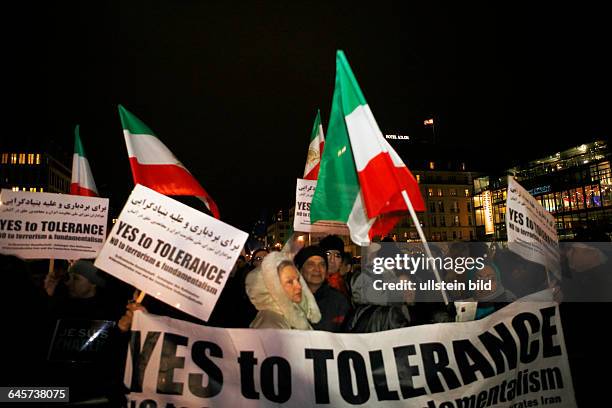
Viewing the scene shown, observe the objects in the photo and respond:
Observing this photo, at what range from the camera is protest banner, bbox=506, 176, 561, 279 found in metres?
4.63

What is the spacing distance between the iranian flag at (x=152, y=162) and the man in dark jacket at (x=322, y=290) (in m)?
2.19

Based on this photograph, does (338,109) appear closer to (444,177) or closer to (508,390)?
(508,390)

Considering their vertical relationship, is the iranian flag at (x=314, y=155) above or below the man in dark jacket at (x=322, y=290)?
above

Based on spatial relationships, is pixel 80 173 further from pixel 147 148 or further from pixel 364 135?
pixel 364 135

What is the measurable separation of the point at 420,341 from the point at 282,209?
190 m

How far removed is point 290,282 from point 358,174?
1415 mm

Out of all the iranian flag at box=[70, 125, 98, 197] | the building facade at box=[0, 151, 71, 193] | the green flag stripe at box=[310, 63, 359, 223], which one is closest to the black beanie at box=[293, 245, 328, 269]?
the green flag stripe at box=[310, 63, 359, 223]

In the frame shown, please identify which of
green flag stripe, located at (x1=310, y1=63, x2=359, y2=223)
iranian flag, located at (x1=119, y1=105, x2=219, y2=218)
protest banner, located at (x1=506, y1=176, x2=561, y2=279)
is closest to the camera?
protest banner, located at (x1=506, y1=176, x2=561, y2=279)

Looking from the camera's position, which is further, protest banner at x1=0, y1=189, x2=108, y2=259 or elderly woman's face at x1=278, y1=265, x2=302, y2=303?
protest banner at x1=0, y1=189, x2=108, y2=259

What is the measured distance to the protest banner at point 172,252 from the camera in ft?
12.7

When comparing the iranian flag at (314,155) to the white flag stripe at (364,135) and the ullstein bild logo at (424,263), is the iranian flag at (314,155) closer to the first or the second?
the ullstein bild logo at (424,263)

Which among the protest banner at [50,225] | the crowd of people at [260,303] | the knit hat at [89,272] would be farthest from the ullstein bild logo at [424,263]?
the protest banner at [50,225]

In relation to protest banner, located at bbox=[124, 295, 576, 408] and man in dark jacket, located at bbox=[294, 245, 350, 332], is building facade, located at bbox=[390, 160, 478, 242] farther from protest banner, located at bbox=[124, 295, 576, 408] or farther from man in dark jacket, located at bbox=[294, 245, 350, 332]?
protest banner, located at bbox=[124, 295, 576, 408]

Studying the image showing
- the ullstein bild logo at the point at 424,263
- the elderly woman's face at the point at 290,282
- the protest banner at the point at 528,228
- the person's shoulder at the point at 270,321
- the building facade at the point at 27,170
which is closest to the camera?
the person's shoulder at the point at 270,321
